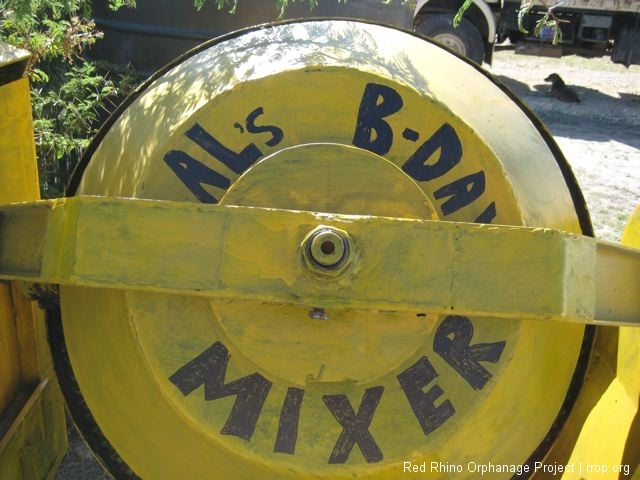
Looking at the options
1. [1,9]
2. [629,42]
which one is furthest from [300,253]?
[629,42]

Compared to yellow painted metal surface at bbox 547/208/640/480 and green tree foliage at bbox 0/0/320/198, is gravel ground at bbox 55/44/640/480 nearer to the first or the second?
green tree foliage at bbox 0/0/320/198

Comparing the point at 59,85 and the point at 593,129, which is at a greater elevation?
the point at 59,85

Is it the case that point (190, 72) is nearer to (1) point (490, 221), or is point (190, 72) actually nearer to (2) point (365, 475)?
(1) point (490, 221)

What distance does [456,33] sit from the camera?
1111 cm

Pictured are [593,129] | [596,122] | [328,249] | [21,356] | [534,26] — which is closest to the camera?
[328,249]

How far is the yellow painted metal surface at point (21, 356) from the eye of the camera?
2434mm

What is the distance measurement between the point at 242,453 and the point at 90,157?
104 cm

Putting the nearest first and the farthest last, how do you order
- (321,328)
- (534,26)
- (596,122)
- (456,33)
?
1. (321,328)
2. (596,122)
3. (456,33)
4. (534,26)

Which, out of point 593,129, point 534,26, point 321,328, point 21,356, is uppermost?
point 534,26

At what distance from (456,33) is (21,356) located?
9694mm

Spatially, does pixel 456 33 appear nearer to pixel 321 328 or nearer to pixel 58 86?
pixel 58 86

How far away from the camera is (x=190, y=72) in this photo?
220 centimetres

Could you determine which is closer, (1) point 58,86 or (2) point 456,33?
(1) point 58,86

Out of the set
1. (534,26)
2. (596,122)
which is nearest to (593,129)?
(596,122)
